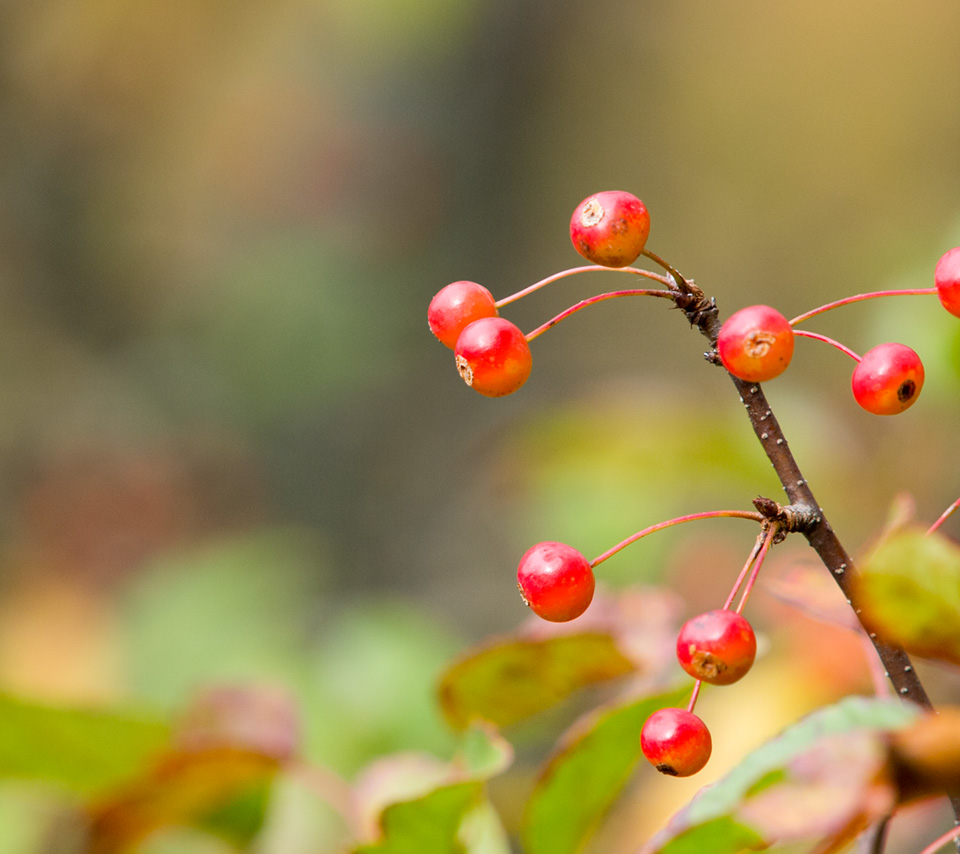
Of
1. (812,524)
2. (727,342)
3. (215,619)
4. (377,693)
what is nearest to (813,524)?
(812,524)

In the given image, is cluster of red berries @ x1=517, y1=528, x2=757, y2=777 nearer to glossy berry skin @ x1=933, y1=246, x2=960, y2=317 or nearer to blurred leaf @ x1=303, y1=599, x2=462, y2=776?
glossy berry skin @ x1=933, y1=246, x2=960, y2=317

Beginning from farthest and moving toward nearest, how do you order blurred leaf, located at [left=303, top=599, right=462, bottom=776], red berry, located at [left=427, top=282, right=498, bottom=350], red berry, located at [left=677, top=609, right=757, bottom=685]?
blurred leaf, located at [left=303, top=599, right=462, bottom=776] → red berry, located at [left=427, top=282, right=498, bottom=350] → red berry, located at [left=677, top=609, right=757, bottom=685]

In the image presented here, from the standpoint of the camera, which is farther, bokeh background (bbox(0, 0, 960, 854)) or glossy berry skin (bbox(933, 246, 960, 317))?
bokeh background (bbox(0, 0, 960, 854))

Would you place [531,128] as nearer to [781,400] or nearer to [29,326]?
[29,326]

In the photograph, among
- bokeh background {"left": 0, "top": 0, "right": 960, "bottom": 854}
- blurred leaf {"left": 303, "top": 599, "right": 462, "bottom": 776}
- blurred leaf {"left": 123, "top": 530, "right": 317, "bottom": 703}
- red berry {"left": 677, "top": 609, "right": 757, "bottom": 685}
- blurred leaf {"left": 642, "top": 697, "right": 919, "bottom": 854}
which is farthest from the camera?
bokeh background {"left": 0, "top": 0, "right": 960, "bottom": 854}

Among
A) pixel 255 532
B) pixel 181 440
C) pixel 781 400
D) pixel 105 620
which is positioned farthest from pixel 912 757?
pixel 181 440

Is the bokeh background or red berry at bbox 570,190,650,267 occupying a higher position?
the bokeh background

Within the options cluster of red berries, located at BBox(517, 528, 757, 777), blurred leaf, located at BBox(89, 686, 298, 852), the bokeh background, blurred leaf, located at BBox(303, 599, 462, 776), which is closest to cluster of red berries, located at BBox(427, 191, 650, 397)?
cluster of red berries, located at BBox(517, 528, 757, 777)

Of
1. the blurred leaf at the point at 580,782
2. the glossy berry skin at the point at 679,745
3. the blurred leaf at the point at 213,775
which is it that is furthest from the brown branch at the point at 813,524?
the blurred leaf at the point at 213,775
